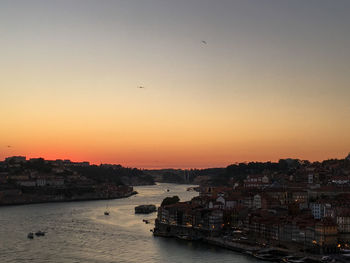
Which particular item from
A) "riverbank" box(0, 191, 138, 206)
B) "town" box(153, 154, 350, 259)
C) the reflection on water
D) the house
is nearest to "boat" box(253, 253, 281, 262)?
the reflection on water

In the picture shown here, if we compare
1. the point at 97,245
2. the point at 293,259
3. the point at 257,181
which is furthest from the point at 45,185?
the point at 293,259

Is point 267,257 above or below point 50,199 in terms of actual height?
below

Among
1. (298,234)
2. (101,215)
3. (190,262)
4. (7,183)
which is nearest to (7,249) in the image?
(190,262)

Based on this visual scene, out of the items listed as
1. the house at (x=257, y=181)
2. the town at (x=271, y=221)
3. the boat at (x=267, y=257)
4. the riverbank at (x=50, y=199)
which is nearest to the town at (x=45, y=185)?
the riverbank at (x=50, y=199)

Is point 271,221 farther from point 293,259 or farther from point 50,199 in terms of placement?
point 50,199

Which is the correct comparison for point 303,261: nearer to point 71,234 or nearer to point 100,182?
point 71,234

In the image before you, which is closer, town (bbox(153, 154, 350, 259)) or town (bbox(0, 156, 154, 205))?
town (bbox(153, 154, 350, 259))

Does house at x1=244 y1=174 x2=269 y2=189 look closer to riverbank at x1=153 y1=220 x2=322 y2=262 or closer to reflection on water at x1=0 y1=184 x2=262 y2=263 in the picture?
reflection on water at x1=0 y1=184 x2=262 y2=263

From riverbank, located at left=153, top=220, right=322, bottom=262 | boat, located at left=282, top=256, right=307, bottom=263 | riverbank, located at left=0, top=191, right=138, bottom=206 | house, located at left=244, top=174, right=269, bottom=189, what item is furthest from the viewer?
riverbank, located at left=0, top=191, right=138, bottom=206
